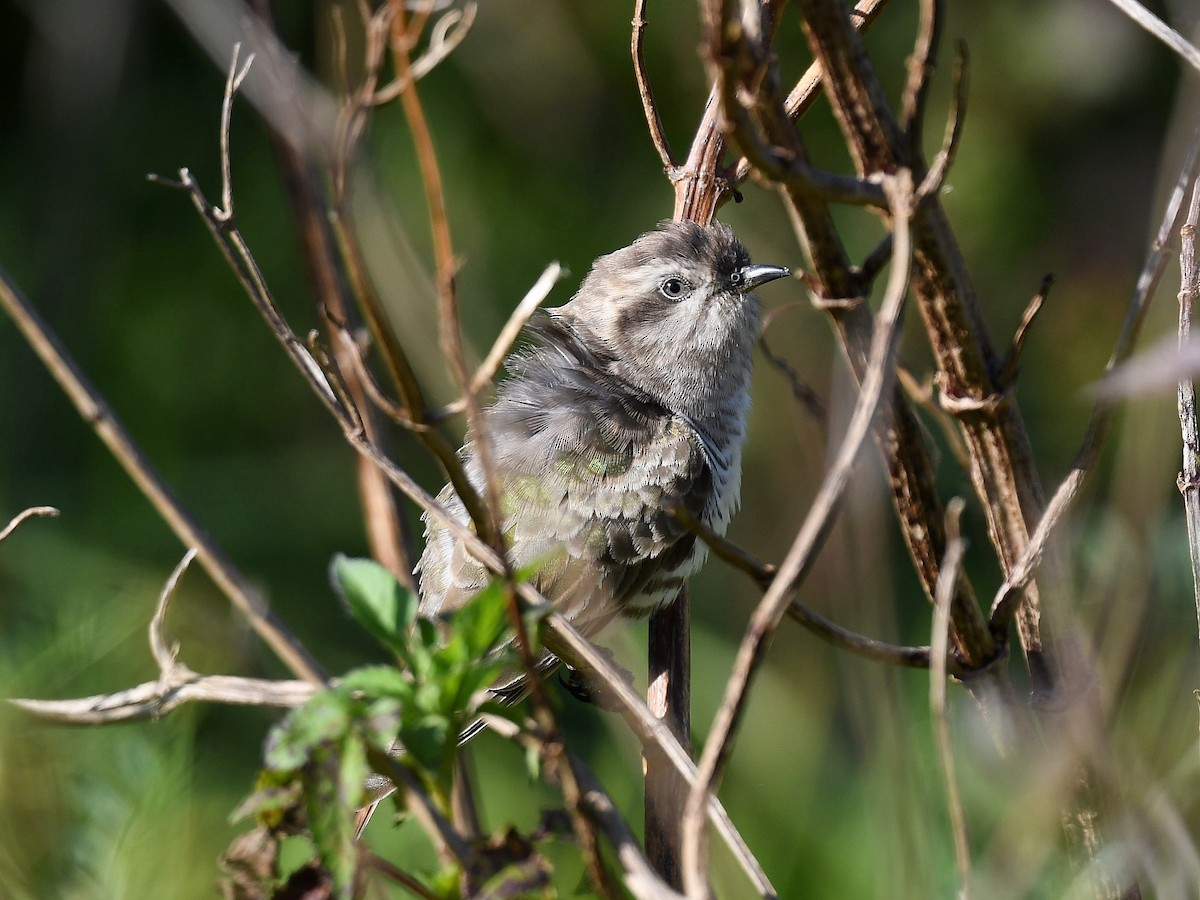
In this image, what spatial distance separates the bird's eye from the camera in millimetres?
3658

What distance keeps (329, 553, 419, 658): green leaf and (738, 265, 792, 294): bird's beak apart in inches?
85.2

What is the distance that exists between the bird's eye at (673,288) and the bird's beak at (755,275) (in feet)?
0.52

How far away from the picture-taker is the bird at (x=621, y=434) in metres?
3.20

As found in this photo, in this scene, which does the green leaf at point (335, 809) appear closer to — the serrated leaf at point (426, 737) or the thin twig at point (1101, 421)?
the serrated leaf at point (426, 737)

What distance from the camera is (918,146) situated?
1.74 metres

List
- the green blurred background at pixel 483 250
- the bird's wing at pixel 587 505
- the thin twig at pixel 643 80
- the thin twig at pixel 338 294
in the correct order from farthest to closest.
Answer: the green blurred background at pixel 483 250, the bird's wing at pixel 587 505, the thin twig at pixel 338 294, the thin twig at pixel 643 80

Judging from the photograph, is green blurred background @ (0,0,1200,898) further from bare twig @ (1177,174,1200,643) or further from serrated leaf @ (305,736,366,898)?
serrated leaf @ (305,736,366,898)

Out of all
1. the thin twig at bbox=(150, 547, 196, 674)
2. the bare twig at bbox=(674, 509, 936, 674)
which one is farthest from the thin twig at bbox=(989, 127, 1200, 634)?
the thin twig at bbox=(150, 547, 196, 674)

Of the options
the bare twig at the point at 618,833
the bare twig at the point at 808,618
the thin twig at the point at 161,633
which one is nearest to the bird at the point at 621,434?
the thin twig at the point at 161,633

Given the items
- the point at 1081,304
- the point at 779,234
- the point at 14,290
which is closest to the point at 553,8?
the point at 779,234

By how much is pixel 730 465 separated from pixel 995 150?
297cm

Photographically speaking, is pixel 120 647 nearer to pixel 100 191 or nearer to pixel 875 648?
pixel 875 648

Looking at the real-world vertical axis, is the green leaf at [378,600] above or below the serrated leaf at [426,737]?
above

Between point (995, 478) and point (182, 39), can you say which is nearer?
point (995, 478)
